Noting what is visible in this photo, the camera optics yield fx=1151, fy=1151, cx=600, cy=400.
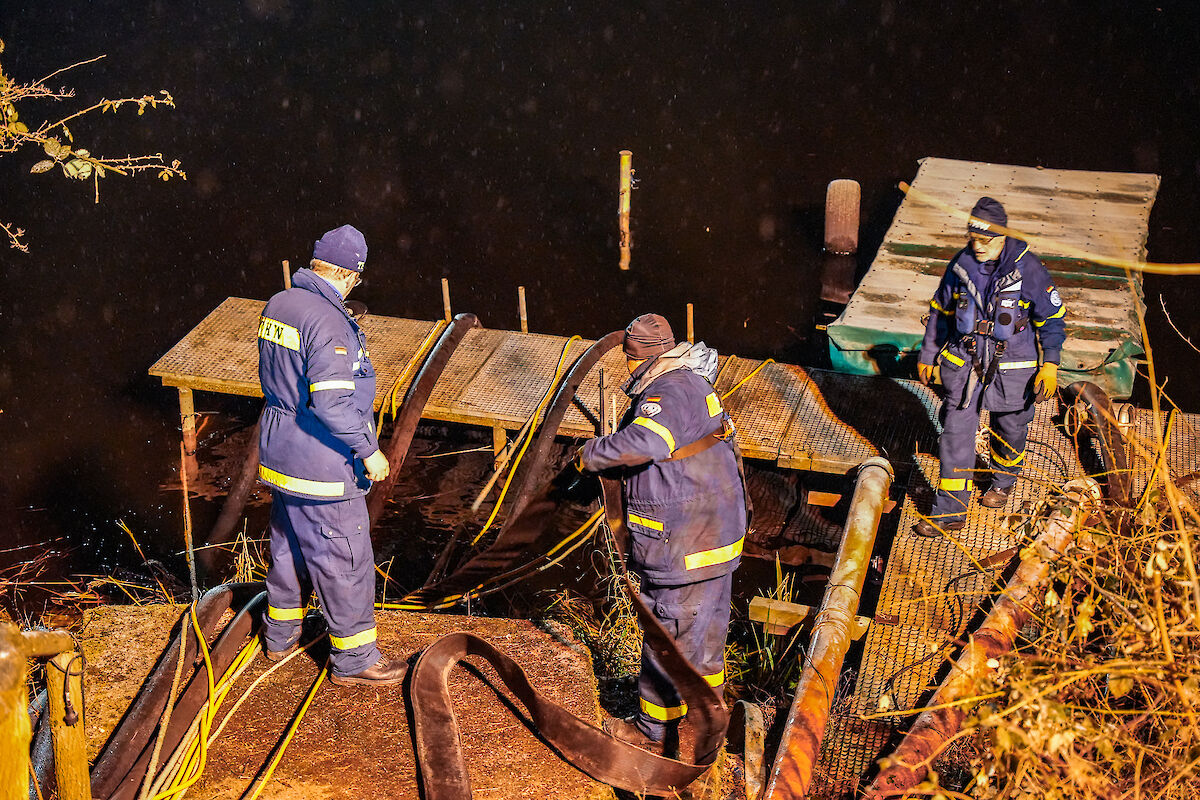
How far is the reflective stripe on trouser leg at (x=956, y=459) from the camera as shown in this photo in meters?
6.81

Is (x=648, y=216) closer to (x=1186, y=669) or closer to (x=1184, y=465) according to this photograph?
(x=1184, y=465)

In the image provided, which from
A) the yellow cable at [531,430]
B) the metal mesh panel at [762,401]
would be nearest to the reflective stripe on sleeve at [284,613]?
the yellow cable at [531,430]

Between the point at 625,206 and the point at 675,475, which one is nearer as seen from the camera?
the point at 675,475

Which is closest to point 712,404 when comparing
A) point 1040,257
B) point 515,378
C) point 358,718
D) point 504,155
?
point 358,718

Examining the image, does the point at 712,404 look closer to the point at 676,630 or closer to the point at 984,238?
the point at 676,630

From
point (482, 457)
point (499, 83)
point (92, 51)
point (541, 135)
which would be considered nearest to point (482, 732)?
point (482, 457)

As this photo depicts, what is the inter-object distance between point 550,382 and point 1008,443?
3579 mm

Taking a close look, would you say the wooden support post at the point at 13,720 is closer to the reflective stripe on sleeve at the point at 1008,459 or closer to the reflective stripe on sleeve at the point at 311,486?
the reflective stripe on sleeve at the point at 311,486

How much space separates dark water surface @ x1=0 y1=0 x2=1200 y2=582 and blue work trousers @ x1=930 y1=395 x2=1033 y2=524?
5.27 m

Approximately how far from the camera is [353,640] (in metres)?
4.96

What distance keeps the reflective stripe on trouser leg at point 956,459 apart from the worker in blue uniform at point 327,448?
11.6 ft

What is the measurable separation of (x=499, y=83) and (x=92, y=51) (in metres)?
7.03

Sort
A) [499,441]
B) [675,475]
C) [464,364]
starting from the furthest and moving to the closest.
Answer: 1. [464,364]
2. [499,441]
3. [675,475]

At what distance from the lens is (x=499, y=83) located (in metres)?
20.1
